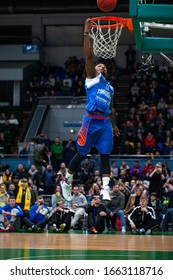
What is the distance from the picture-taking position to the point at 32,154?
31297mm

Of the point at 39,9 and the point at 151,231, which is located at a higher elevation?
the point at 39,9

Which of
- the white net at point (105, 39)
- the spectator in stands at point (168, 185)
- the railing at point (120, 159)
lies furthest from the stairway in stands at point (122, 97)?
the white net at point (105, 39)

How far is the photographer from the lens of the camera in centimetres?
2169

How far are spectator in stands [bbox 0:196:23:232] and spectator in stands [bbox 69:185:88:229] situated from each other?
177cm

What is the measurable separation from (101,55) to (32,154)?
16.8 meters

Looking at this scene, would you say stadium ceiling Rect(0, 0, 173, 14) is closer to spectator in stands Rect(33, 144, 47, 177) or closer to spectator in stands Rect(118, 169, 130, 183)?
spectator in stands Rect(33, 144, 47, 177)

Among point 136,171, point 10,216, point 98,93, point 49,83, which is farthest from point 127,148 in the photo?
point 98,93

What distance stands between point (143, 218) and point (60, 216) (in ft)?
8.47

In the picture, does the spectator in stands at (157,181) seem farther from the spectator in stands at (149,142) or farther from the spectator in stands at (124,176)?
the spectator in stands at (149,142)

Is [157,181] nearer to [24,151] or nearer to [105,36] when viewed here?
[24,151]

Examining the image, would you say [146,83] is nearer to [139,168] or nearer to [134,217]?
[139,168]

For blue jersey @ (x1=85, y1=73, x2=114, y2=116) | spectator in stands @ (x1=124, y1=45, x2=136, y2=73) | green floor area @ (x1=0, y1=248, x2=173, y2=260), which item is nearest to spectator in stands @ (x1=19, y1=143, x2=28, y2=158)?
spectator in stands @ (x1=124, y1=45, x2=136, y2=73)

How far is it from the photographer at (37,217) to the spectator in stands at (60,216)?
0.92 feet
